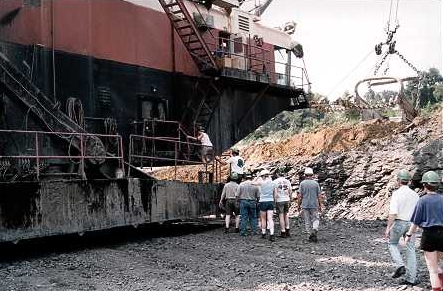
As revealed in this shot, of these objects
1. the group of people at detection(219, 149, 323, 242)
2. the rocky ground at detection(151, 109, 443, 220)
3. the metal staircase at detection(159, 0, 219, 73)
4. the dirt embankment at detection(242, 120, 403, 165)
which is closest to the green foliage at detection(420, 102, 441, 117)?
the rocky ground at detection(151, 109, 443, 220)

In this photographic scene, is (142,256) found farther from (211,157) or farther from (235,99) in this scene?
(235,99)

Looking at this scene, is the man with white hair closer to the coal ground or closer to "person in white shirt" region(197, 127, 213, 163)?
the coal ground

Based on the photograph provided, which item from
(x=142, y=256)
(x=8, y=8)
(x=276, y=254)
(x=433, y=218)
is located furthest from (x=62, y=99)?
(x=433, y=218)

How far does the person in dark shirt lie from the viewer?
671cm

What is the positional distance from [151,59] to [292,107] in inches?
268

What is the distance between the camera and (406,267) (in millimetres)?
7793

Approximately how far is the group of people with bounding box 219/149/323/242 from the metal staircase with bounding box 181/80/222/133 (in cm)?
295

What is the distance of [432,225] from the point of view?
6.78 m

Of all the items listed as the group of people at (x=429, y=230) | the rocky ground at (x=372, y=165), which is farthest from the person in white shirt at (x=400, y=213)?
the rocky ground at (x=372, y=165)

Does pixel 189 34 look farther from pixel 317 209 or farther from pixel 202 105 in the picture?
pixel 317 209

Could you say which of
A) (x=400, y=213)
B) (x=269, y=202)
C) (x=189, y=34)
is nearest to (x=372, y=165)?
(x=269, y=202)

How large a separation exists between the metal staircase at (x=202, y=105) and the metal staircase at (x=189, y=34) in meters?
0.83

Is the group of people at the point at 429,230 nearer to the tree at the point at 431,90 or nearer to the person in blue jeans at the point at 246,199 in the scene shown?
the person in blue jeans at the point at 246,199

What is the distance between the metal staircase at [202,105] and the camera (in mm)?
15859
